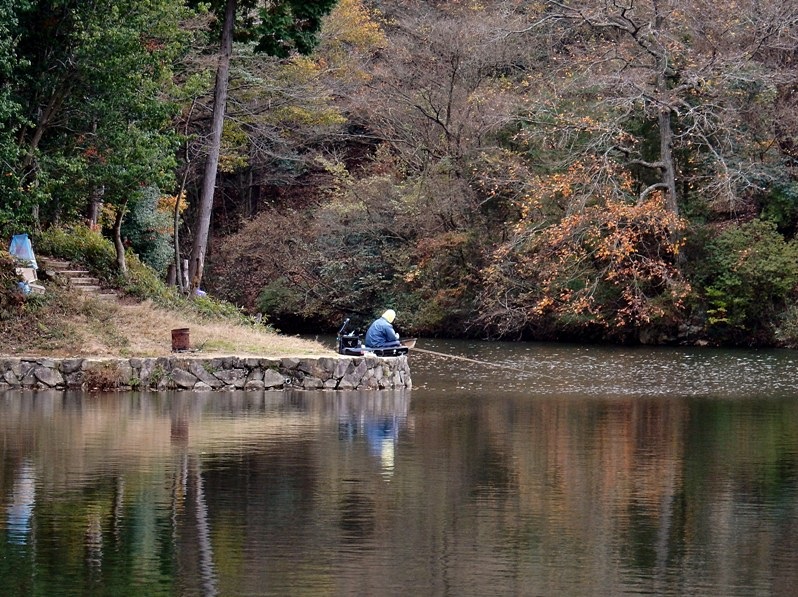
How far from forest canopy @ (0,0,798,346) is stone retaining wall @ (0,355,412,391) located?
490cm

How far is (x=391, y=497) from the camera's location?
516 inches

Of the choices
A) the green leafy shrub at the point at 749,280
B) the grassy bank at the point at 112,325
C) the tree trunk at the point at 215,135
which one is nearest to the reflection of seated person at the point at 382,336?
the grassy bank at the point at 112,325

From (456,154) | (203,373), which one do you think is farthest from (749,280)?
(203,373)

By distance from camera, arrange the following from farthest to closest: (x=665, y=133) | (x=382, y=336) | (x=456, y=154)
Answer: (x=456, y=154)
(x=665, y=133)
(x=382, y=336)

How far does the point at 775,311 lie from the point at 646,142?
6.76 meters

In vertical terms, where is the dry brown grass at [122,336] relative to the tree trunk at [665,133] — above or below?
below

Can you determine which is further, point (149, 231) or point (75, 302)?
point (149, 231)

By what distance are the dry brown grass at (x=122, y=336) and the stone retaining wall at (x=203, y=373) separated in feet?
1.99

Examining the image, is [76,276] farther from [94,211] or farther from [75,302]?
[94,211]

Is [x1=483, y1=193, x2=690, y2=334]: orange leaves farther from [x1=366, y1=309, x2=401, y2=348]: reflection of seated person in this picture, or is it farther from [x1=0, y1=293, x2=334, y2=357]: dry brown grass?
[x1=0, y1=293, x2=334, y2=357]: dry brown grass

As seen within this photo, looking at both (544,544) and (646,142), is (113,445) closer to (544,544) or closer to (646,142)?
(544,544)

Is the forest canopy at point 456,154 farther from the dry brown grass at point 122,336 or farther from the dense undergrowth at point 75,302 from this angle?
the dry brown grass at point 122,336

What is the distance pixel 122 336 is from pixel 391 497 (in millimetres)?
13934

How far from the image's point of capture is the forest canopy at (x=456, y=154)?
94.7 feet
